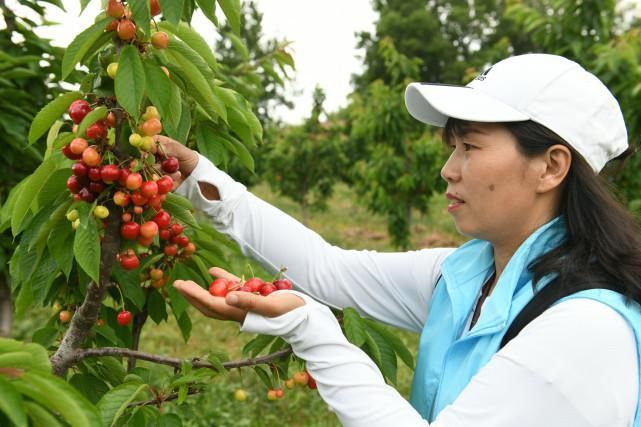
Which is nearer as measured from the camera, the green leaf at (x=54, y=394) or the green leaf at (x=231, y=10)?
the green leaf at (x=54, y=394)

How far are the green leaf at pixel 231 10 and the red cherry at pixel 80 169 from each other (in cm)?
39

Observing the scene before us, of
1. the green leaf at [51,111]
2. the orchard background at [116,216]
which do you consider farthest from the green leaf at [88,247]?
the green leaf at [51,111]

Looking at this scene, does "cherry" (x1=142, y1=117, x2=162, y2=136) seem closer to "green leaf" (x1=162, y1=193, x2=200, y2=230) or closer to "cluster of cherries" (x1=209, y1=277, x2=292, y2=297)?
"green leaf" (x1=162, y1=193, x2=200, y2=230)

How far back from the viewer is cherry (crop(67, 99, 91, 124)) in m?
1.24

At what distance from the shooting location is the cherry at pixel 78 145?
1237 millimetres

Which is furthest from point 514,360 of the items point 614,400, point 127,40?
point 127,40

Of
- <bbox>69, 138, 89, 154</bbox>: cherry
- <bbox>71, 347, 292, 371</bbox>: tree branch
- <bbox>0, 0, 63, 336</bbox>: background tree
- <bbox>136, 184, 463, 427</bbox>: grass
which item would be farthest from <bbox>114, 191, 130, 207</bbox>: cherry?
<bbox>0, 0, 63, 336</bbox>: background tree

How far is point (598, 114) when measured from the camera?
127 cm

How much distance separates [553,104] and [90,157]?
2.85 feet

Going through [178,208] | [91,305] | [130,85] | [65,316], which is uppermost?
[130,85]

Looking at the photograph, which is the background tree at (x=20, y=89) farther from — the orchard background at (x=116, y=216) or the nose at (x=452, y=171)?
the nose at (x=452, y=171)

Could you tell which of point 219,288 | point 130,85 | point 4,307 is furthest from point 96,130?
point 4,307

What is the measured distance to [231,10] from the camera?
129 centimetres

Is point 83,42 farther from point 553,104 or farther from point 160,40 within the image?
point 553,104
